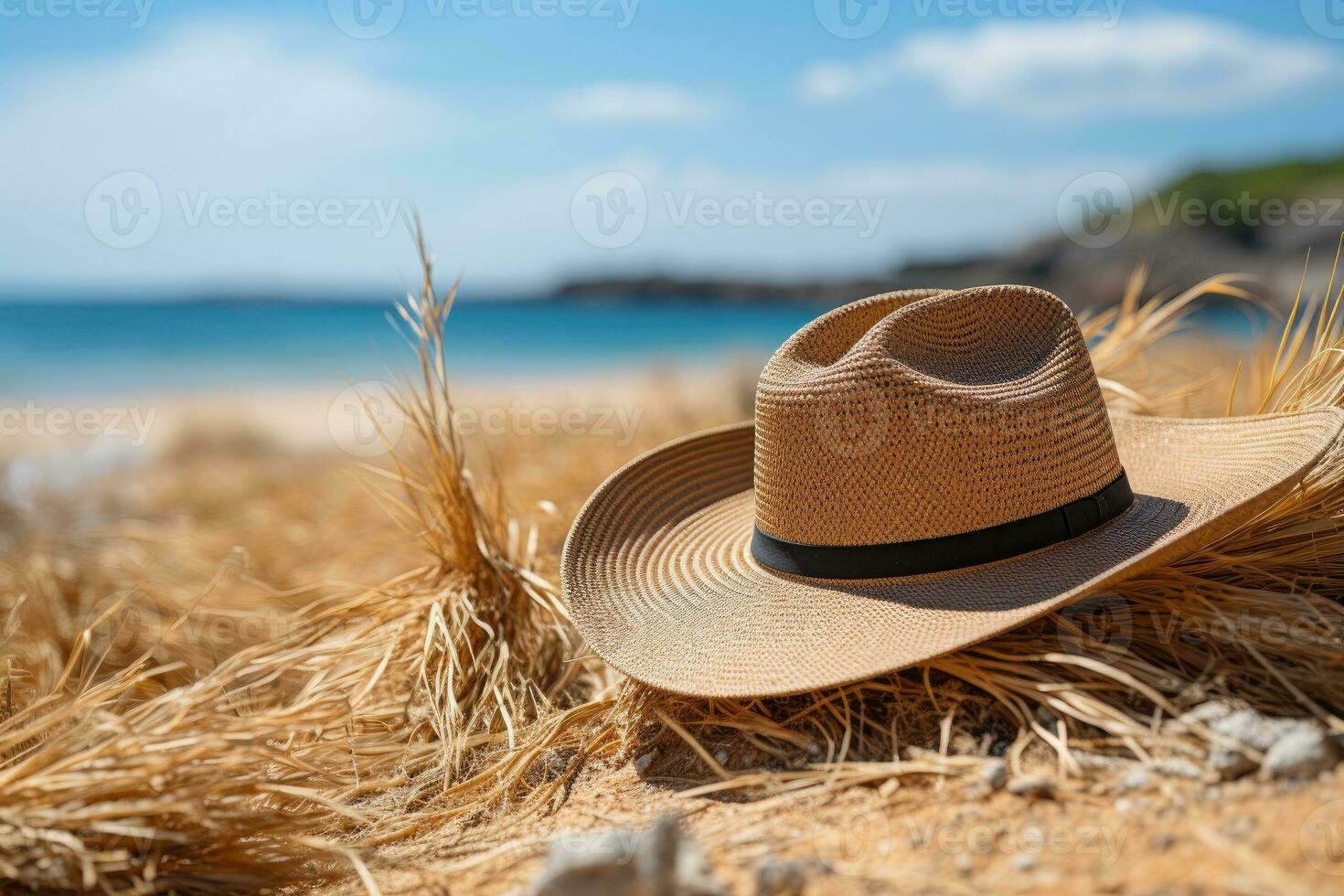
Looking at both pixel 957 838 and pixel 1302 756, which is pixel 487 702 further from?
pixel 1302 756

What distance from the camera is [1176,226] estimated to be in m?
29.8

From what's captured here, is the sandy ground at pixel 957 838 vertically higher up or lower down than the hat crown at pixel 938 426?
lower down

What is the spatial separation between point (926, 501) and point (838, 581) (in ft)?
0.88

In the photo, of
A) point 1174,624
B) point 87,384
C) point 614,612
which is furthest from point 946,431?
point 87,384

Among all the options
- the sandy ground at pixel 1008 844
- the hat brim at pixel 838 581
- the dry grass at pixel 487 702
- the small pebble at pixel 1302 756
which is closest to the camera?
the sandy ground at pixel 1008 844

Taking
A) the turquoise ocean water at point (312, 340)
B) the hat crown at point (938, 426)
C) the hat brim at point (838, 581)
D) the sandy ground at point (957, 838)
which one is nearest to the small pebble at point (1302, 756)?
the sandy ground at point (957, 838)

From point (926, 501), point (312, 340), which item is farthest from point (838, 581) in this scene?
point (312, 340)

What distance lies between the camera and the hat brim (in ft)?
5.82

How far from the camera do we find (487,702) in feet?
8.05

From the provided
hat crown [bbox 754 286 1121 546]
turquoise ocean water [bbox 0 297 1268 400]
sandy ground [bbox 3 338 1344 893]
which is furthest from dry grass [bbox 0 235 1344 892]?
turquoise ocean water [bbox 0 297 1268 400]

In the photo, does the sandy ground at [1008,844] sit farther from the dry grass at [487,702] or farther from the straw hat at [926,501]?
the straw hat at [926,501]

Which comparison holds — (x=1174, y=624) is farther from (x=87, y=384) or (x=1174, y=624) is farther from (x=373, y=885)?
(x=87, y=384)

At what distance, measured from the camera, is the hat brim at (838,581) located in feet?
5.82

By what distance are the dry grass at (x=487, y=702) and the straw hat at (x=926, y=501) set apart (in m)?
0.14
